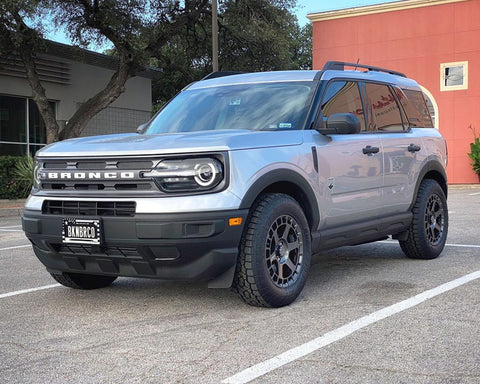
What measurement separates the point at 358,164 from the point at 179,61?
2097 cm

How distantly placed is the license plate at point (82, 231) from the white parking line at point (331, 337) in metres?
1.60

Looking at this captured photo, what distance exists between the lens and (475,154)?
2539cm

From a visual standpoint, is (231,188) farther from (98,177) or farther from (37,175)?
(37,175)

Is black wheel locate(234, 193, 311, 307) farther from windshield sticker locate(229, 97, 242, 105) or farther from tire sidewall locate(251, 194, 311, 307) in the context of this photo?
windshield sticker locate(229, 97, 242, 105)

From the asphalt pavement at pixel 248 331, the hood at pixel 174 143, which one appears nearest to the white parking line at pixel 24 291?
the asphalt pavement at pixel 248 331

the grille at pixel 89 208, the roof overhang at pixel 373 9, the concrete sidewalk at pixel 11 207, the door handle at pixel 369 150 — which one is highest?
the roof overhang at pixel 373 9

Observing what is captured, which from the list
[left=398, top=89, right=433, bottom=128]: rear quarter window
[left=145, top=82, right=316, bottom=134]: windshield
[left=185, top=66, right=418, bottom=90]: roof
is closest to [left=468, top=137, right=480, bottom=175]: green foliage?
[left=398, top=89, right=433, bottom=128]: rear quarter window

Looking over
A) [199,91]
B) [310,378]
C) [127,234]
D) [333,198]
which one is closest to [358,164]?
[333,198]

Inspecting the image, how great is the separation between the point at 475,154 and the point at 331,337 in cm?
2326

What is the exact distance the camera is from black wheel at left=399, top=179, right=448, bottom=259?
22.1 feet

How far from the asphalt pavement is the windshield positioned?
Result: 4.68ft

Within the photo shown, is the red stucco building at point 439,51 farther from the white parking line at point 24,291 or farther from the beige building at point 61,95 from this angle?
the white parking line at point 24,291

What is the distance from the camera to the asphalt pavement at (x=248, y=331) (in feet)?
11.2

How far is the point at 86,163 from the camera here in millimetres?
4715
